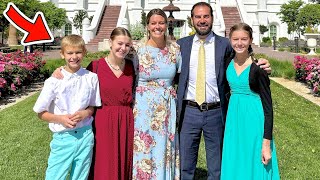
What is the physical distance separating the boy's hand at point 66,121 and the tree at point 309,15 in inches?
1450

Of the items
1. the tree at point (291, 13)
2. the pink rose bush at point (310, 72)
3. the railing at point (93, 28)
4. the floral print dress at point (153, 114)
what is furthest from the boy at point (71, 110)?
the tree at point (291, 13)

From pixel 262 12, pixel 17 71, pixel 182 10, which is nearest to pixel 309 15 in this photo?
pixel 262 12

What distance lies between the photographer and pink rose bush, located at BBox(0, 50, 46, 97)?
37.5 ft

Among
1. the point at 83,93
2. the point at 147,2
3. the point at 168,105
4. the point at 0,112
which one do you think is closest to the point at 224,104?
the point at 168,105

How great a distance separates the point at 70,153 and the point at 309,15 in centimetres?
3698

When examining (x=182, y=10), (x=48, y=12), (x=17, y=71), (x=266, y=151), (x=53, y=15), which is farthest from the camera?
(x=182, y=10)

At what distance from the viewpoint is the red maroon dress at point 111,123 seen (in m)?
3.73

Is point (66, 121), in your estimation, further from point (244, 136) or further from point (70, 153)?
point (244, 136)

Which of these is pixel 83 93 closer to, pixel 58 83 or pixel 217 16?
pixel 58 83

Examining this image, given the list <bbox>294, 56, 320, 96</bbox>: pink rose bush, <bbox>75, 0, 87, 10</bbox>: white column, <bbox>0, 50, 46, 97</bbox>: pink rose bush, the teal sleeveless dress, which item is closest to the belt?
the teal sleeveless dress

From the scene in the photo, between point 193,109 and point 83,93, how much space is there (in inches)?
44.0

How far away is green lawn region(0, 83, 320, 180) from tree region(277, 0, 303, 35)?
2948cm

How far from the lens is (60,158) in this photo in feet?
11.8

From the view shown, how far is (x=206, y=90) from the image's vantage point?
13.0ft
